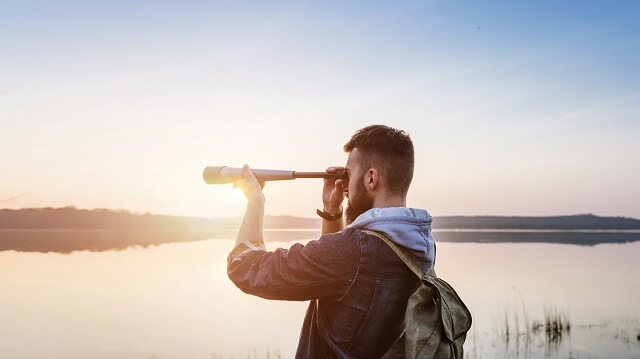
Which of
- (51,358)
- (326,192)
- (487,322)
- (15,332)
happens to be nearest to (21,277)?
(15,332)

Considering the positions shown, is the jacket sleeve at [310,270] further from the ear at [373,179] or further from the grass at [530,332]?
the grass at [530,332]

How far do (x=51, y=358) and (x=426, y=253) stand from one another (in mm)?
10232

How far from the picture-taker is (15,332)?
12133 millimetres

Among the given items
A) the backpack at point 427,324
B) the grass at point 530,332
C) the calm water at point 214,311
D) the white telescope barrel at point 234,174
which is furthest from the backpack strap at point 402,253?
the grass at point 530,332

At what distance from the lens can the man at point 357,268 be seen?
2.21 m

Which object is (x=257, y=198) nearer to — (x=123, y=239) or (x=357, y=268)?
(x=357, y=268)

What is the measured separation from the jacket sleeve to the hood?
3.7 inches

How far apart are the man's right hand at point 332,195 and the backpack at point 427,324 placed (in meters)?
0.76

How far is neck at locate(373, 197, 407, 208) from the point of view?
7.90 ft

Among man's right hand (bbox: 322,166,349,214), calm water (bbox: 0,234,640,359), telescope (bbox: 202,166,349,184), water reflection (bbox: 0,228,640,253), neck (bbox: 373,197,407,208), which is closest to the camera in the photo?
neck (bbox: 373,197,407,208)

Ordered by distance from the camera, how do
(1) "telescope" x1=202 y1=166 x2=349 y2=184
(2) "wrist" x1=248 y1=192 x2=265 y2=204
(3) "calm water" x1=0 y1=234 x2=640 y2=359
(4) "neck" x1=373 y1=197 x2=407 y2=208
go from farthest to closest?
1. (3) "calm water" x1=0 y1=234 x2=640 y2=359
2. (1) "telescope" x1=202 y1=166 x2=349 y2=184
3. (2) "wrist" x1=248 y1=192 x2=265 y2=204
4. (4) "neck" x1=373 y1=197 x2=407 y2=208

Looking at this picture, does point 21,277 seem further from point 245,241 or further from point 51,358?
point 245,241

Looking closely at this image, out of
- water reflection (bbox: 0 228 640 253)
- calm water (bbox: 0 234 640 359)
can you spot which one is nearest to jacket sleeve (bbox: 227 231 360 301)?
calm water (bbox: 0 234 640 359)

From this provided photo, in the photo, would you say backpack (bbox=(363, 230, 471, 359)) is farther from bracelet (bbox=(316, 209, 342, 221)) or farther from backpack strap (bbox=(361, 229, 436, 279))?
bracelet (bbox=(316, 209, 342, 221))
